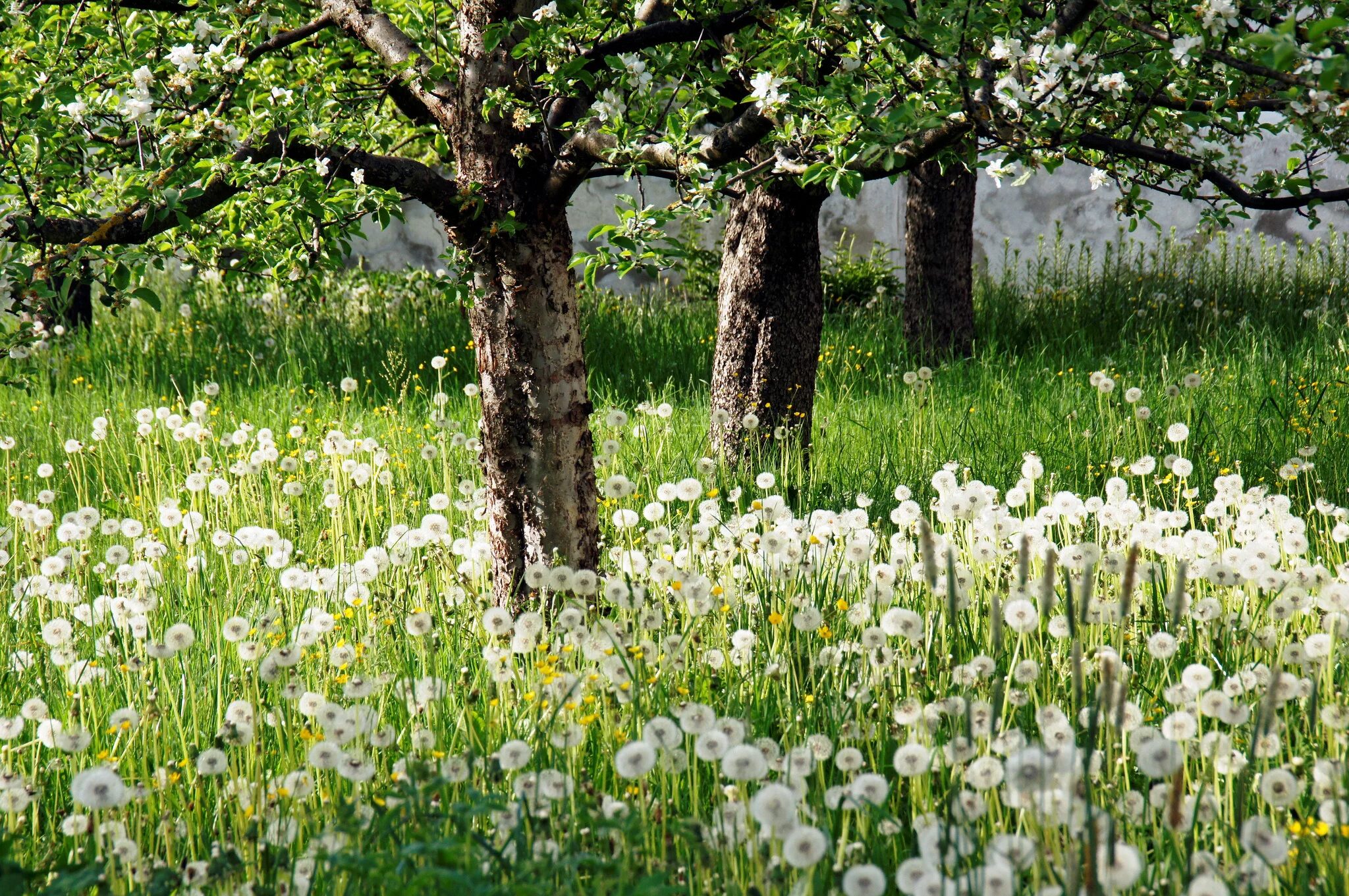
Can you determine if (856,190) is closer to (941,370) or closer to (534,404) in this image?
(534,404)

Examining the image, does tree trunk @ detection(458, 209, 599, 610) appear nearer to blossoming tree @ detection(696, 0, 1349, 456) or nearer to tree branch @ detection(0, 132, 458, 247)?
tree branch @ detection(0, 132, 458, 247)

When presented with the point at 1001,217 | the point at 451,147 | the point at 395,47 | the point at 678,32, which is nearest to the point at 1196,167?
the point at 678,32

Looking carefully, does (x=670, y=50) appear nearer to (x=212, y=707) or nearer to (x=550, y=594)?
(x=550, y=594)

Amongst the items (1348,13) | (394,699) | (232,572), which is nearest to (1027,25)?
(1348,13)

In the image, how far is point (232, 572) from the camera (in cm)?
415

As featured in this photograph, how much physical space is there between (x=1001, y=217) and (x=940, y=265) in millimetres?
5933

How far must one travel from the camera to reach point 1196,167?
11.8 feet

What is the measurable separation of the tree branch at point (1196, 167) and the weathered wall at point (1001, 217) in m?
8.92

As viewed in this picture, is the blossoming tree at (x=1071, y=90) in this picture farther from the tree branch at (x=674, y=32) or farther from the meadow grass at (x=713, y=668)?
the meadow grass at (x=713, y=668)

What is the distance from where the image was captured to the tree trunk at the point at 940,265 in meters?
8.09

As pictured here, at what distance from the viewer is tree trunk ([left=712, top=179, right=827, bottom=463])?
541 cm

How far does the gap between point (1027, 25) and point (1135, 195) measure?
3.33 feet

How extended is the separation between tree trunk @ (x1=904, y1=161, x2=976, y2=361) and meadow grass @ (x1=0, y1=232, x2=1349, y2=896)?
183cm

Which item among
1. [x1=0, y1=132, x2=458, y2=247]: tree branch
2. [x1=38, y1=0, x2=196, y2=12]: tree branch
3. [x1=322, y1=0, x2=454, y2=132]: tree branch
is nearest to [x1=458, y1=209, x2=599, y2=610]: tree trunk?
[x1=0, y1=132, x2=458, y2=247]: tree branch
